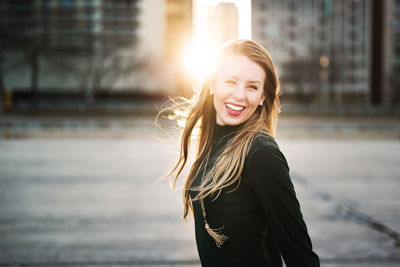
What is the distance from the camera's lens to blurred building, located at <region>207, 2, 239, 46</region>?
24.4 feet

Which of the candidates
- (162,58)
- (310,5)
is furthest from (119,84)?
(310,5)

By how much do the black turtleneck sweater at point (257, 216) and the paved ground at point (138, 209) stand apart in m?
0.89

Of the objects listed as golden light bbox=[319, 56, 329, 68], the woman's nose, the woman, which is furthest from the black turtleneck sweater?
golden light bbox=[319, 56, 329, 68]

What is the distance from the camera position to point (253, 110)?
201 centimetres

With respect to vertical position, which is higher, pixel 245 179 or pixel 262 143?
pixel 262 143

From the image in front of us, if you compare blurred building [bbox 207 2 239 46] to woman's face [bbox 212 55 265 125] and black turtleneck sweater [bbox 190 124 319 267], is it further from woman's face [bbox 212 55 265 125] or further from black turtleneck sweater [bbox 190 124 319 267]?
black turtleneck sweater [bbox 190 124 319 267]

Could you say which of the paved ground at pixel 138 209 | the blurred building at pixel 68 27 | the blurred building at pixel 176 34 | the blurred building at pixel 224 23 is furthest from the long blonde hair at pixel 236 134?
the blurred building at pixel 176 34

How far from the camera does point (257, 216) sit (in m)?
1.88

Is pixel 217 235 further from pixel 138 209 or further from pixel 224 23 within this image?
pixel 224 23

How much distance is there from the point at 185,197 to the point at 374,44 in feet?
278

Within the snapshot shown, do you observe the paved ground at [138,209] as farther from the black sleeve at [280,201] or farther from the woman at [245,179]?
the black sleeve at [280,201]

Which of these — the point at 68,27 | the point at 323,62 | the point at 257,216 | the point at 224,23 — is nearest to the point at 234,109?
the point at 257,216

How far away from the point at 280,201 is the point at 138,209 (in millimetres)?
5586

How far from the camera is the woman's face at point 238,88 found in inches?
76.1
